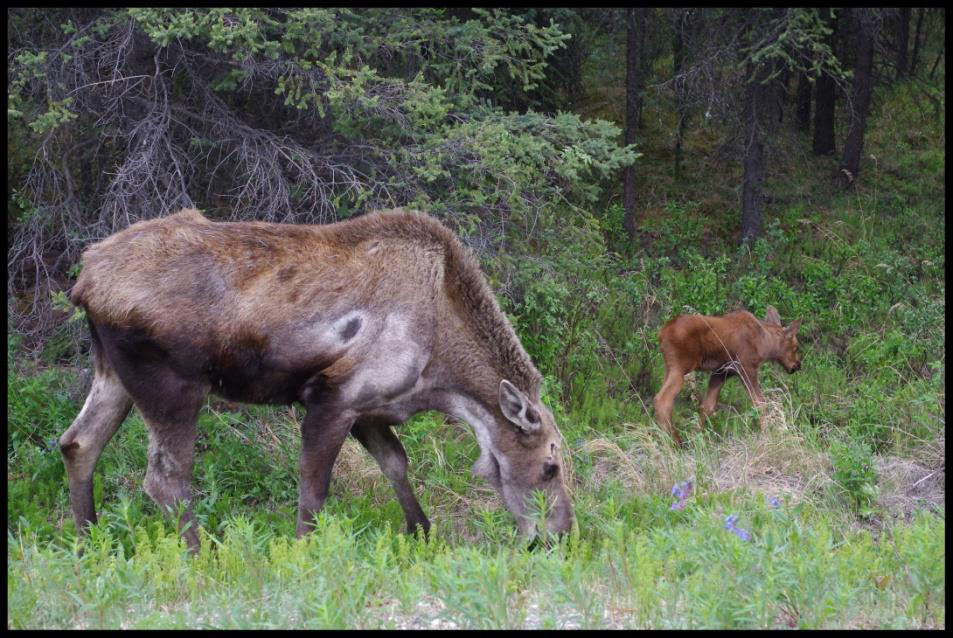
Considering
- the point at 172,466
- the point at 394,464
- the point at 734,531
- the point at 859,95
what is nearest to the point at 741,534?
the point at 734,531

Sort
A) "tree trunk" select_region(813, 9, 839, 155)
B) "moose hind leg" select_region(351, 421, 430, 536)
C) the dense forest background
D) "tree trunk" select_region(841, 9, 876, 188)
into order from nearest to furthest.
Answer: the dense forest background → "moose hind leg" select_region(351, 421, 430, 536) → "tree trunk" select_region(841, 9, 876, 188) → "tree trunk" select_region(813, 9, 839, 155)

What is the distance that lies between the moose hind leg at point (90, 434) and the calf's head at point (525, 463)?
2.66 m

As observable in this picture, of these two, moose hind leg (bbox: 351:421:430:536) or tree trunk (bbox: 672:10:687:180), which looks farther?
tree trunk (bbox: 672:10:687:180)

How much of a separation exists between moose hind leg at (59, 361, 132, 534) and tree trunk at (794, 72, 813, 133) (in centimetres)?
1609

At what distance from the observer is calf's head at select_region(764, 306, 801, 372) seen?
11.5m

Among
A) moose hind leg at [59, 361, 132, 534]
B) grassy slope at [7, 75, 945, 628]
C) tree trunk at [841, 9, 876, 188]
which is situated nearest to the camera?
grassy slope at [7, 75, 945, 628]

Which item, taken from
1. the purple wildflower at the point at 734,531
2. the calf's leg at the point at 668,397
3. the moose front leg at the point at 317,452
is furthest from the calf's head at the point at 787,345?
the moose front leg at the point at 317,452

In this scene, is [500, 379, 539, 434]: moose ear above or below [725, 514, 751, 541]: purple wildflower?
above

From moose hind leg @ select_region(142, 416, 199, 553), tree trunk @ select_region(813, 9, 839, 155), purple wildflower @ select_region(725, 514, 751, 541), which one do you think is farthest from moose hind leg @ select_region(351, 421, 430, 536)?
tree trunk @ select_region(813, 9, 839, 155)

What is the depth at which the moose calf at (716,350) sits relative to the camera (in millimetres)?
10852

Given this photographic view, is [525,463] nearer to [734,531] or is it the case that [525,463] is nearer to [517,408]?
[517,408]

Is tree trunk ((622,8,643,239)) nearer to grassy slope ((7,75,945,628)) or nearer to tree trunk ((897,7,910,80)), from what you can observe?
grassy slope ((7,75,945,628))

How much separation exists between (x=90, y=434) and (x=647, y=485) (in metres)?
4.52

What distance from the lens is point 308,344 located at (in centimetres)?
726
